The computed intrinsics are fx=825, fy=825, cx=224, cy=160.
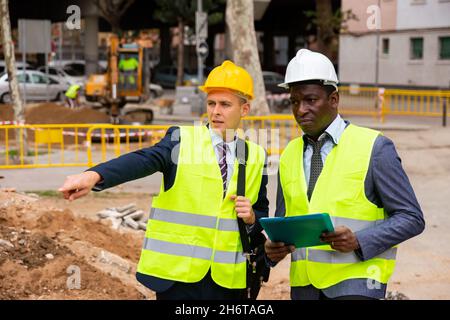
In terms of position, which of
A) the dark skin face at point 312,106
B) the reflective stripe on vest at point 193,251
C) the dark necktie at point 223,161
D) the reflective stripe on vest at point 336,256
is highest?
the dark skin face at point 312,106

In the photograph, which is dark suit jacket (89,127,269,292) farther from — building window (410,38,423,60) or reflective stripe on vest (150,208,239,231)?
building window (410,38,423,60)

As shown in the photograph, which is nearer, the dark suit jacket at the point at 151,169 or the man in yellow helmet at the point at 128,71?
the dark suit jacket at the point at 151,169

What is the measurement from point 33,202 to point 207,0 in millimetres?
34897

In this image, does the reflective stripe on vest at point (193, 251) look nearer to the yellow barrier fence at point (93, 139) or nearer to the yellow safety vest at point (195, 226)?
the yellow safety vest at point (195, 226)

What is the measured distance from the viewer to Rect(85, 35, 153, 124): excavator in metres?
25.6

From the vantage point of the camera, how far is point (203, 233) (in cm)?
409

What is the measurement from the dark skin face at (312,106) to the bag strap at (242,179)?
19.2 inches

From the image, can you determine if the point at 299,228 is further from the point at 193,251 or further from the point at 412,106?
the point at 412,106

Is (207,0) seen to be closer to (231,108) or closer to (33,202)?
(33,202)

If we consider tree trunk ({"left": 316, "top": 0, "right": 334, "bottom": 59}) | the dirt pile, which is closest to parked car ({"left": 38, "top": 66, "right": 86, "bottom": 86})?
tree trunk ({"left": 316, "top": 0, "right": 334, "bottom": 59})

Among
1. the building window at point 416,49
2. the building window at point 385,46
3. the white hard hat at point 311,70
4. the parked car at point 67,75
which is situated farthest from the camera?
the building window at point 385,46

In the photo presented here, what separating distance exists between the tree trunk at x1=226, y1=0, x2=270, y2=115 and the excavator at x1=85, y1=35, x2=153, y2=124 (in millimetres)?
4768

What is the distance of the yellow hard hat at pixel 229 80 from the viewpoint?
162 inches

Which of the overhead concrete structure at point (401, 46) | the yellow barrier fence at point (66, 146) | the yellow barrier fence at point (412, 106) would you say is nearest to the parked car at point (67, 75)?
the overhead concrete structure at point (401, 46)
